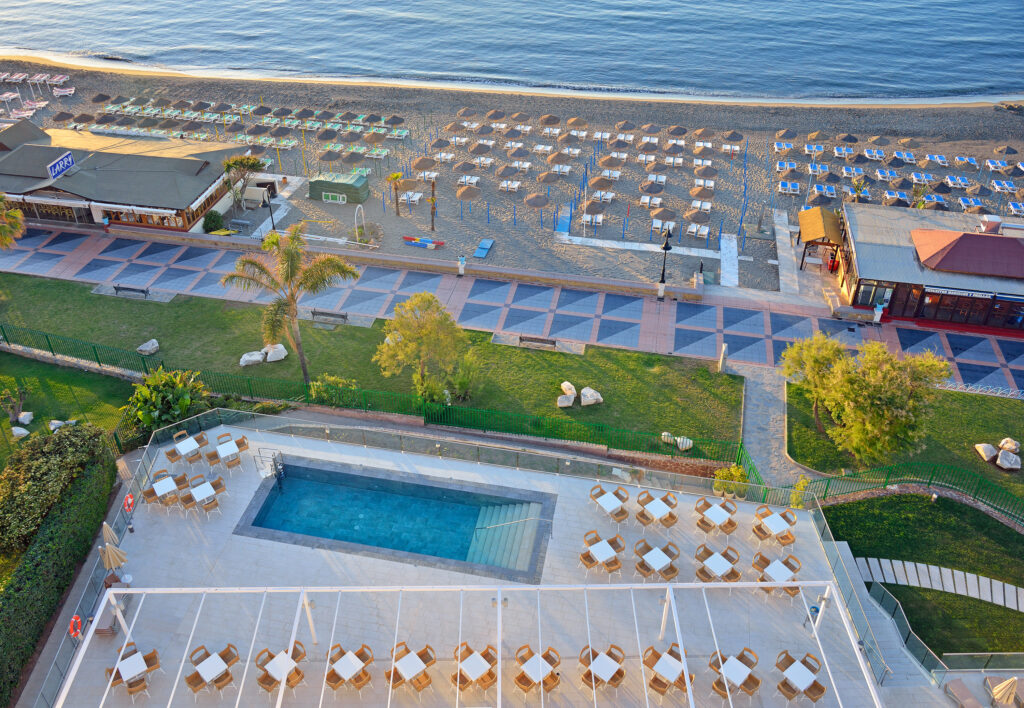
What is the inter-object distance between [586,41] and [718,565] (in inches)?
A: 3122

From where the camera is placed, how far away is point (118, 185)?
139 feet

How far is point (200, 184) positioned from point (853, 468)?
36.4m

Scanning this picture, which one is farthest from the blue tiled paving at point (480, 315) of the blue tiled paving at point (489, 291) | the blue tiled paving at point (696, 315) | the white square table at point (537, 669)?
the white square table at point (537, 669)

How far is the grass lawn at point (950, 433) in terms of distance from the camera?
1126 inches

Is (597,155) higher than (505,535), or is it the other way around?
(597,155)

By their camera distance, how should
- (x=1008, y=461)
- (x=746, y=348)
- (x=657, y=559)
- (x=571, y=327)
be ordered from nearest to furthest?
(x=657, y=559), (x=1008, y=461), (x=746, y=348), (x=571, y=327)

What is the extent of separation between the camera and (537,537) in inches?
895

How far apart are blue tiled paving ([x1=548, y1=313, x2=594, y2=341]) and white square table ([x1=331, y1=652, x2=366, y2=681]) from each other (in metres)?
19.9

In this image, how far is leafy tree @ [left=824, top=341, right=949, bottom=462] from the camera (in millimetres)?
25844

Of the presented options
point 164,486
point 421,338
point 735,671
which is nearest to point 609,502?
point 735,671

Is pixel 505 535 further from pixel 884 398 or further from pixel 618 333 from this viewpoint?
pixel 618 333

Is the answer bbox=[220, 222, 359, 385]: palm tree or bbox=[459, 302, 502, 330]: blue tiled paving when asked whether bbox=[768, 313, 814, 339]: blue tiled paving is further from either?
bbox=[220, 222, 359, 385]: palm tree

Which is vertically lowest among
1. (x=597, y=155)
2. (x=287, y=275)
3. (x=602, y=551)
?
(x=597, y=155)

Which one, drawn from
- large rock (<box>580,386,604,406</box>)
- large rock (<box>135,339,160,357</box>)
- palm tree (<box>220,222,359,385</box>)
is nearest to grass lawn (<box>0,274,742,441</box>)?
large rock (<box>580,386,604,406</box>)
